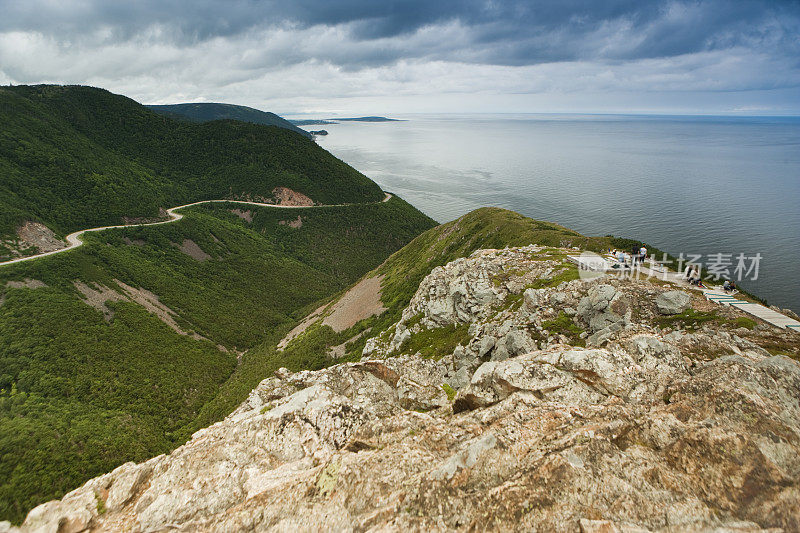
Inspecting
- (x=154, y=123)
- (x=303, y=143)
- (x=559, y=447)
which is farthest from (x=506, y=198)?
(x=154, y=123)

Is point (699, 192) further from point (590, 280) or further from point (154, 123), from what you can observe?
point (154, 123)

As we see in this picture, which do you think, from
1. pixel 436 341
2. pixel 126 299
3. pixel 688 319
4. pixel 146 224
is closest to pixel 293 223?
pixel 146 224

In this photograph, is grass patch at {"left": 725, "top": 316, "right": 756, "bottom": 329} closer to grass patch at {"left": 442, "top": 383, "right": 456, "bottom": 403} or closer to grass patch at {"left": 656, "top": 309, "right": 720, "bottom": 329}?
grass patch at {"left": 656, "top": 309, "right": 720, "bottom": 329}

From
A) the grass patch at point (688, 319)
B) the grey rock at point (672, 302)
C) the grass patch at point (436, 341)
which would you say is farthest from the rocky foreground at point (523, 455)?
the grass patch at point (436, 341)

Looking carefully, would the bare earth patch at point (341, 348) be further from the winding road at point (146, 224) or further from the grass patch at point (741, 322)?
the winding road at point (146, 224)

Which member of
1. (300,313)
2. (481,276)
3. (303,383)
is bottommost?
(300,313)

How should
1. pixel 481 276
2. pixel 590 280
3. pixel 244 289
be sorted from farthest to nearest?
pixel 244 289, pixel 481 276, pixel 590 280

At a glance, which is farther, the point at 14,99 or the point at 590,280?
the point at 14,99

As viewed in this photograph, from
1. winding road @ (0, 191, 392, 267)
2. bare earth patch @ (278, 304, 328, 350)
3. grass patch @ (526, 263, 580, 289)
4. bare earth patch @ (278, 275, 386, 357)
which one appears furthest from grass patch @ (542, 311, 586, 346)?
winding road @ (0, 191, 392, 267)
